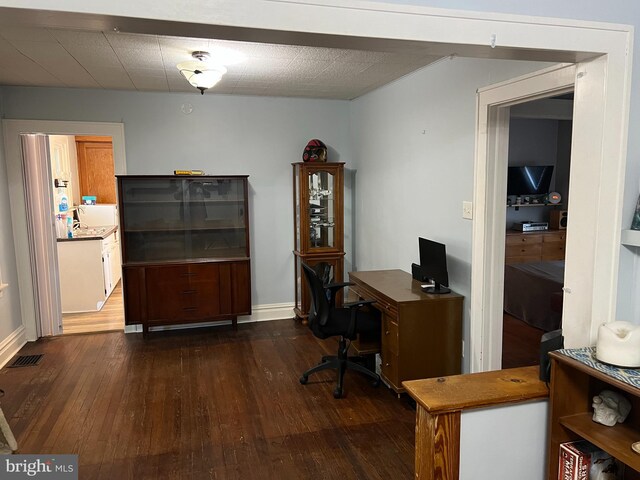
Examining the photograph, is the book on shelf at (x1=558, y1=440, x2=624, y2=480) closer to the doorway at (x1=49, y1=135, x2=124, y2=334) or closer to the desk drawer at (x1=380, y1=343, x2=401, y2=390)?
the desk drawer at (x1=380, y1=343, x2=401, y2=390)

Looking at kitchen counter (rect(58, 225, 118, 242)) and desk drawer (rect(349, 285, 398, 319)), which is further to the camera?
kitchen counter (rect(58, 225, 118, 242))

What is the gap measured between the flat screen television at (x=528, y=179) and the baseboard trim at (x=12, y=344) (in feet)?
19.6

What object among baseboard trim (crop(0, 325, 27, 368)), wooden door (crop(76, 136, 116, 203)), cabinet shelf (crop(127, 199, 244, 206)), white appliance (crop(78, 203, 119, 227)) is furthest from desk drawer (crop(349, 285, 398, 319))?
wooden door (crop(76, 136, 116, 203))

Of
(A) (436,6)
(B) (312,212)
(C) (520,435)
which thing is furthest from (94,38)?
(C) (520,435)

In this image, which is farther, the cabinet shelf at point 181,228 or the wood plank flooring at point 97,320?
the wood plank flooring at point 97,320

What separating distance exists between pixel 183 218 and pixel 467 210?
9.98 ft

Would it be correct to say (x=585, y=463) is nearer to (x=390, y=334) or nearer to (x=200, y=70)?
(x=390, y=334)

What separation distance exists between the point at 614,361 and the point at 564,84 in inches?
55.4

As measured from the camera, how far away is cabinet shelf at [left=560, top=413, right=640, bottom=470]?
1.45 meters

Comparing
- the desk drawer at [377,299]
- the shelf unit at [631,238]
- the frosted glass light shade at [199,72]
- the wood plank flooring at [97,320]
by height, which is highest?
the frosted glass light shade at [199,72]

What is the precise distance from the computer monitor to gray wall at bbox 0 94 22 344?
11.8 ft

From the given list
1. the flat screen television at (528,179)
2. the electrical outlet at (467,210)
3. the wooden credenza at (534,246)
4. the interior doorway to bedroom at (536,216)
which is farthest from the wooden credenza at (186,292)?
the flat screen television at (528,179)

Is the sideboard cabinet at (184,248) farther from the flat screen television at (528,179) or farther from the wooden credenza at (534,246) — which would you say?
the flat screen television at (528,179)

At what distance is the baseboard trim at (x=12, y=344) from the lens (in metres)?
4.03
